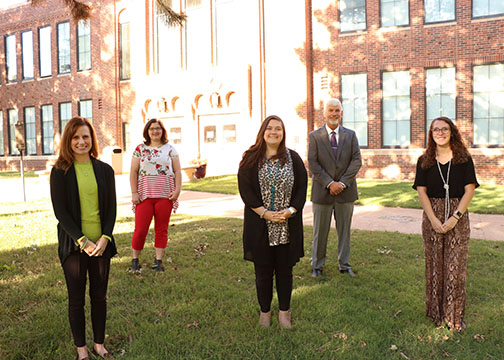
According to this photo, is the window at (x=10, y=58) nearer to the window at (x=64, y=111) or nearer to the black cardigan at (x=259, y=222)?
the window at (x=64, y=111)

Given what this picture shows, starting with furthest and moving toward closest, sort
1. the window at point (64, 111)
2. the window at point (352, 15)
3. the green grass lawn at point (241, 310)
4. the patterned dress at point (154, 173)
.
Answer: the window at point (64, 111) → the window at point (352, 15) → the patterned dress at point (154, 173) → the green grass lawn at point (241, 310)

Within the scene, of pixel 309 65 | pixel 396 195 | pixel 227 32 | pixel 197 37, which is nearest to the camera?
pixel 396 195

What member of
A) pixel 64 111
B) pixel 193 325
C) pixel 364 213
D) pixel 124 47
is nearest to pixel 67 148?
pixel 193 325

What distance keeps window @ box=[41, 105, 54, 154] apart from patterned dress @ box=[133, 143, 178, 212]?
24948 millimetres

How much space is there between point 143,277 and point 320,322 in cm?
231

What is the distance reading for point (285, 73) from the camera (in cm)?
1973

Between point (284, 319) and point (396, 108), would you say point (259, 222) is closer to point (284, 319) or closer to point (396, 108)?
point (284, 319)

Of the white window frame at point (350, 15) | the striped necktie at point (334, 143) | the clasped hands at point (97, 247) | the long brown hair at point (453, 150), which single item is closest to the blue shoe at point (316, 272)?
the striped necktie at point (334, 143)

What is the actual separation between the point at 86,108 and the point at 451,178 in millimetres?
25830

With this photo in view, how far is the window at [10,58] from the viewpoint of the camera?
2981 cm

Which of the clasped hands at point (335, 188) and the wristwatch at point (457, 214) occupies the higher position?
the clasped hands at point (335, 188)

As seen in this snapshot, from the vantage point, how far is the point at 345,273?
223 inches

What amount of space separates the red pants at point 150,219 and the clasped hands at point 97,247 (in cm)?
228

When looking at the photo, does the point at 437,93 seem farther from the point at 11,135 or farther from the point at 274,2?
the point at 11,135
